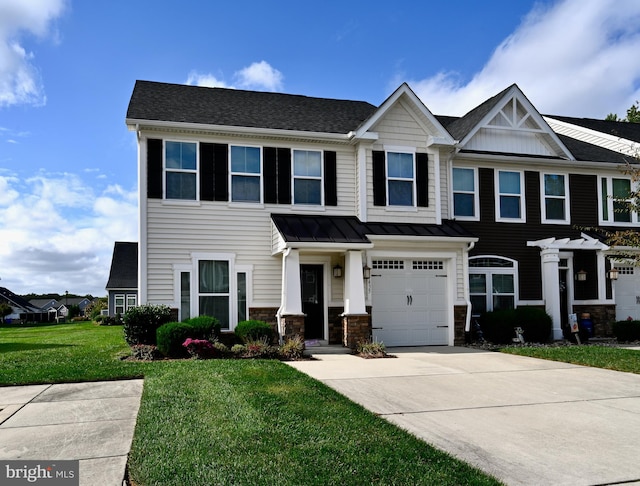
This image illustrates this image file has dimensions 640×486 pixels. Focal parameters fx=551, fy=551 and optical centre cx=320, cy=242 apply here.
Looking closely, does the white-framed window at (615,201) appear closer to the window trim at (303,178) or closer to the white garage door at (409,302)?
the white garage door at (409,302)

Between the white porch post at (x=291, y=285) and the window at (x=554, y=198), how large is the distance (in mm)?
8774

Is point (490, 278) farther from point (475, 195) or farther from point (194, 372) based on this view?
point (194, 372)

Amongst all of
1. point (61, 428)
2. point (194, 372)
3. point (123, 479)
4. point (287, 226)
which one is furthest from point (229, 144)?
point (123, 479)

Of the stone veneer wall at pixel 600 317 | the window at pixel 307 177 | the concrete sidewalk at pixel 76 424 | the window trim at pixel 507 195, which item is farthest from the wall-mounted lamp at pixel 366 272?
the stone veneer wall at pixel 600 317

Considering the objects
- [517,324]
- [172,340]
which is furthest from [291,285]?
[517,324]

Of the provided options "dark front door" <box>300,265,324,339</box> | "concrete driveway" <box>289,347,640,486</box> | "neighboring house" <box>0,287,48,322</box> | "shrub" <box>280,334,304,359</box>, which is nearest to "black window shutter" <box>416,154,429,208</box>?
"dark front door" <box>300,265,324,339</box>

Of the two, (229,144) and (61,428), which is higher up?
(229,144)

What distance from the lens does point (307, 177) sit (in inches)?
607

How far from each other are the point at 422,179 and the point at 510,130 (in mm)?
3682

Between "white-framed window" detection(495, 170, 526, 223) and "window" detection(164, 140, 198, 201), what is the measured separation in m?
9.26

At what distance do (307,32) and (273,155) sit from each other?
3.42 metres

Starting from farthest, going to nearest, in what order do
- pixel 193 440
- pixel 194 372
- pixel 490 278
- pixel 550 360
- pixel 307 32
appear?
pixel 490 278
pixel 307 32
pixel 550 360
pixel 194 372
pixel 193 440

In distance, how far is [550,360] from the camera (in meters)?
12.3

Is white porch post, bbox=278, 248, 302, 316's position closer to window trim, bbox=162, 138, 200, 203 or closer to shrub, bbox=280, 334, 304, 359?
shrub, bbox=280, 334, 304, 359
